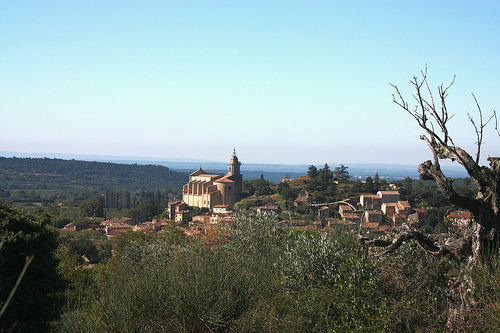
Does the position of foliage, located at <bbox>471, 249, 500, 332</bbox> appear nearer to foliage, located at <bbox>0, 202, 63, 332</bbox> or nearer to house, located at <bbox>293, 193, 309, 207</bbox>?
foliage, located at <bbox>0, 202, 63, 332</bbox>

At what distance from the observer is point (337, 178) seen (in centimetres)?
8131

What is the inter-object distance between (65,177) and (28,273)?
174 meters

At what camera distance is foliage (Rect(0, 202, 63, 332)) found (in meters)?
9.64

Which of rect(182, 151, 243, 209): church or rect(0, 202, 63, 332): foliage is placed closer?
rect(0, 202, 63, 332): foliage

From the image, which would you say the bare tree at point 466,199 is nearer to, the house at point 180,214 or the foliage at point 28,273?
the foliage at point 28,273

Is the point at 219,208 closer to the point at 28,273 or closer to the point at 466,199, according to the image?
the point at 28,273

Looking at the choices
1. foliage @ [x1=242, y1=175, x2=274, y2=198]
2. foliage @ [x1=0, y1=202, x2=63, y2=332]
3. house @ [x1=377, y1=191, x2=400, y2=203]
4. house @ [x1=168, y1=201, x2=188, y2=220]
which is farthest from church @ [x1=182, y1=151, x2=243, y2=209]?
foliage @ [x1=0, y1=202, x2=63, y2=332]

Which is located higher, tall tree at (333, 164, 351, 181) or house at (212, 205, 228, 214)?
tall tree at (333, 164, 351, 181)

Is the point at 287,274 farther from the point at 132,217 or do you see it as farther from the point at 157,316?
the point at 132,217

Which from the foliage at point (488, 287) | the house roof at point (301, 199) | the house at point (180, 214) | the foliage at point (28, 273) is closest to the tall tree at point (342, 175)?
the house roof at point (301, 199)

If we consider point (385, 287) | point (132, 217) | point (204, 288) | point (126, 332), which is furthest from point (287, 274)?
point (132, 217)

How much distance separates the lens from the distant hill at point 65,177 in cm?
14794

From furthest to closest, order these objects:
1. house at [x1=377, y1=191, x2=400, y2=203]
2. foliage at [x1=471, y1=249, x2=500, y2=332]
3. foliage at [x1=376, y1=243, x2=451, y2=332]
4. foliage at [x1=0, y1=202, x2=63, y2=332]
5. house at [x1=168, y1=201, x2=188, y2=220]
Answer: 1. house at [x1=168, y1=201, x2=188, y2=220]
2. house at [x1=377, y1=191, x2=400, y2=203]
3. foliage at [x1=0, y1=202, x2=63, y2=332]
4. foliage at [x1=376, y1=243, x2=451, y2=332]
5. foliage at [x1=471, y1=249, x2=500, y2=332]

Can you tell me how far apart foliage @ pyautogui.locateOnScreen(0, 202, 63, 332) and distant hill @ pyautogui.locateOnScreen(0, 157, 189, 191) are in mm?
137202
